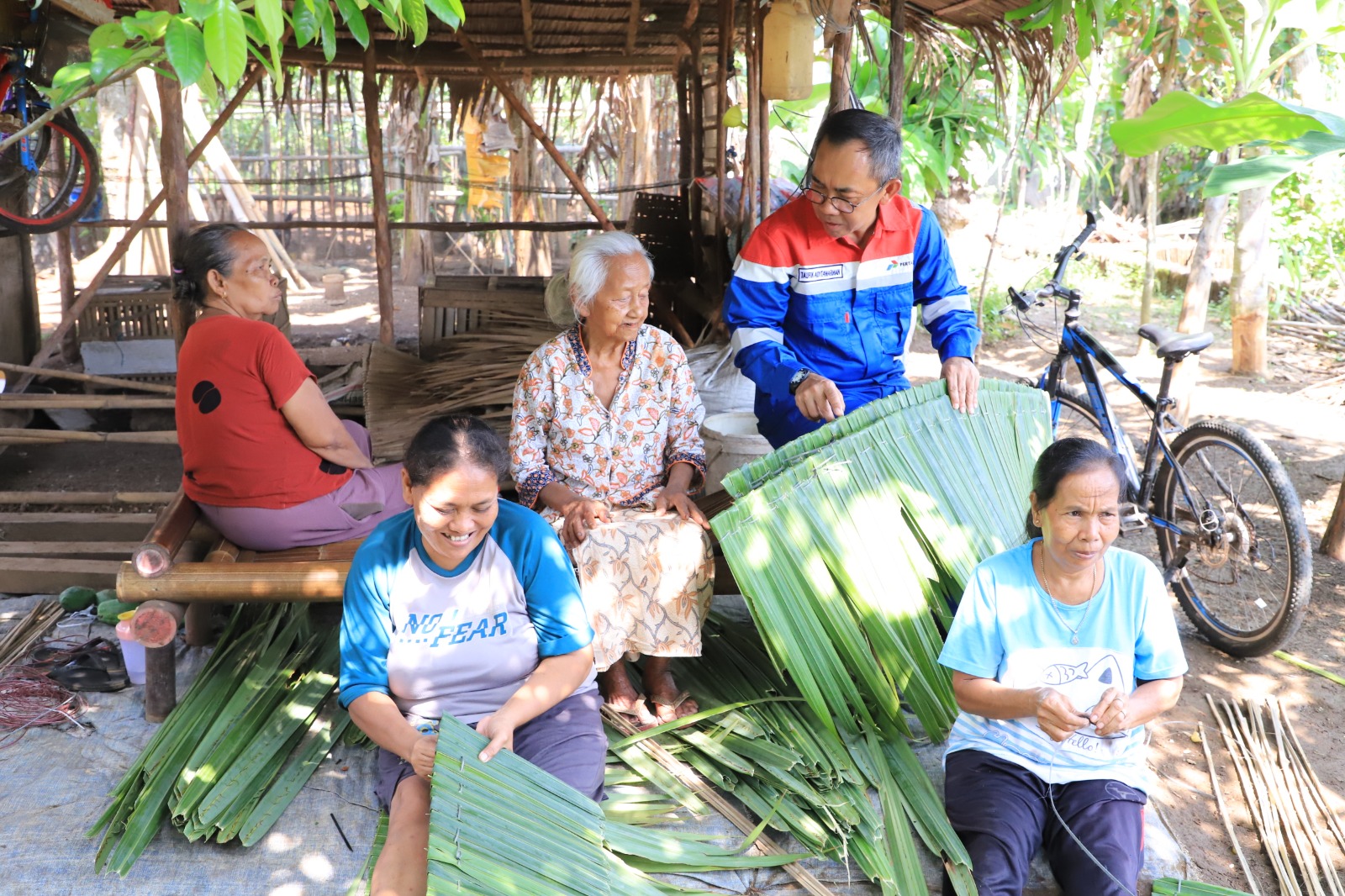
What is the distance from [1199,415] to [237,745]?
582cm

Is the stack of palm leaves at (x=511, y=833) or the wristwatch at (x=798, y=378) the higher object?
the wristwatch at (x=798, y=378)

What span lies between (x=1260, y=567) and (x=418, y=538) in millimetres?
2777

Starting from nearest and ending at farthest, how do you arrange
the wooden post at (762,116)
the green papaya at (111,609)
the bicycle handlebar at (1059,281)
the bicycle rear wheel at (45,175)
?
1. the green papaya at (111,609)
2. the bicycle handlebar at (1059,281)
3. the wooden post at (762,116)
4. the bicycle rear wheel at (45,175)

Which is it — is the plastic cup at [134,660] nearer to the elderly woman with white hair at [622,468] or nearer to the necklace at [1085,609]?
the elderly woman with white hair at [622,468]

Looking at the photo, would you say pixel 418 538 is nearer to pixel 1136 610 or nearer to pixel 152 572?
pixel 152 572

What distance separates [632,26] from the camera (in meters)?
6.11

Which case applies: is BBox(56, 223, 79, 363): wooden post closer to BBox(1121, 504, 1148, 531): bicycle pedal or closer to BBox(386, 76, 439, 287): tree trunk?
BBox(386, 76, 439, 287): tree trunk

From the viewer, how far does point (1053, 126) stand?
385 inches

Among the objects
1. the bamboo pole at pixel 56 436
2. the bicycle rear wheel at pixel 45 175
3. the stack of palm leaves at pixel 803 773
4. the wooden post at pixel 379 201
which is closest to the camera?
the stack of palm leaves at pixel 803 773

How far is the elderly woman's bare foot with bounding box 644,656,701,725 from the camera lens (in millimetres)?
2709

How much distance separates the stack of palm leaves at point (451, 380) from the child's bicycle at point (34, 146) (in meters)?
1.80

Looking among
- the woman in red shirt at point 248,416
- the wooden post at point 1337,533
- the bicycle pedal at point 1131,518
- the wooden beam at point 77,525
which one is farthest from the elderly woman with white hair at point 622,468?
the wooden post at point 1337,533

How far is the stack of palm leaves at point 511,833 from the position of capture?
1.69m

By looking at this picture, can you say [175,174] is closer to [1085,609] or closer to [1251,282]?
[1085,609]
